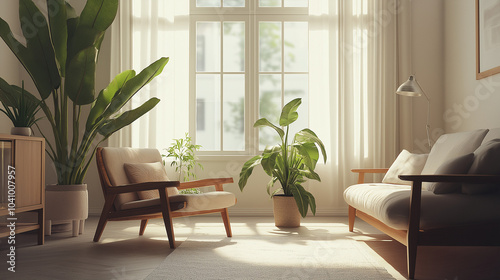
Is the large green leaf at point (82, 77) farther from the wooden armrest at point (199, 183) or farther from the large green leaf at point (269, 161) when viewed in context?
the large green leaf at point (269, 161)

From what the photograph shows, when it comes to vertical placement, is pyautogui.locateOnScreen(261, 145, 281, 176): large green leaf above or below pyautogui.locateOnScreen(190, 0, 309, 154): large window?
below

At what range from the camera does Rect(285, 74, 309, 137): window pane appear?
534 centimetres

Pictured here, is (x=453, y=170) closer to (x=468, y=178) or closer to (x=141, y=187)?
(x=468, y=178)

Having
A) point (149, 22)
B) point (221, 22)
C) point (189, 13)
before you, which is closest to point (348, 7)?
point (221, 22)

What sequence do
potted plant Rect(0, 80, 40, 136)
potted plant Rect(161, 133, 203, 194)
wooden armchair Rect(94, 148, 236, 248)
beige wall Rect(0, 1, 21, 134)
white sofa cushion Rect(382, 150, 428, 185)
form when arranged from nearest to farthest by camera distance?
wooden armchair Rect(94, 148, 236, 248), potted plant Rect(0, 80, 40, 136), white sofa cushion Rect(382, 150, 428, 185), beige wall Rect(0, 1, 21, 134), potted plant Rect(161, 133, 203, 194)

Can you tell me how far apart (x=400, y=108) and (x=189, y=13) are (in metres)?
2.53

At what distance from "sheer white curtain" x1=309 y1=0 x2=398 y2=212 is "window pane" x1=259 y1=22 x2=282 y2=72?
57 cm

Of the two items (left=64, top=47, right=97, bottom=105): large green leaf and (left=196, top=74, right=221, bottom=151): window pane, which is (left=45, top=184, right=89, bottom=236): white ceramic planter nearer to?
(left=64, top=47, right=97, bottom=105): large green leaf

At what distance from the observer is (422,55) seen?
17.0 feet

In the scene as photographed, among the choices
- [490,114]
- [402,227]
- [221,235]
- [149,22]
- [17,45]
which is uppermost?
[149,22]

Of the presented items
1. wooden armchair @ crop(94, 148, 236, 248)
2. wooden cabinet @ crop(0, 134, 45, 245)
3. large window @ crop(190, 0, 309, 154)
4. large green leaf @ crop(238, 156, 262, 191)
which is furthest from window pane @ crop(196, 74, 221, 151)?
wooden cabinet @ crop(0, 134, 45, 245)

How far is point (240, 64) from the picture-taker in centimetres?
536

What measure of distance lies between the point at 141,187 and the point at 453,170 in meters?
1.99

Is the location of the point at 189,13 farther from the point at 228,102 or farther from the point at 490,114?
the point at 490,114
